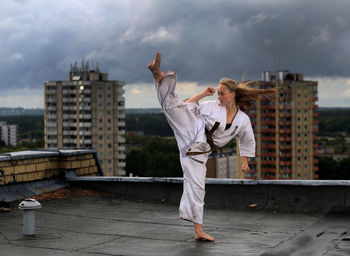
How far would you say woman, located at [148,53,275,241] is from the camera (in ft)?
21.7

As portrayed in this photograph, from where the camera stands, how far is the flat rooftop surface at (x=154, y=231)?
19.9 feet

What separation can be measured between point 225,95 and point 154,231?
75.7 inches

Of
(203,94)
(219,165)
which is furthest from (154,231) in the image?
(219,165)

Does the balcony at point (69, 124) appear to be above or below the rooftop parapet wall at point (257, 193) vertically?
above

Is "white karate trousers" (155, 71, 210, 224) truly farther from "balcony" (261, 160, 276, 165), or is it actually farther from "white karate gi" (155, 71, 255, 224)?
"balcony" (261, 160, 276, 165)

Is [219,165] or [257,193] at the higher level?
[257,193]

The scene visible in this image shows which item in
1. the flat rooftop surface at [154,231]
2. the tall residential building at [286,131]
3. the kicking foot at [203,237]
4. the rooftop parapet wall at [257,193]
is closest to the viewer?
the flat rooftop surface at [154,231]

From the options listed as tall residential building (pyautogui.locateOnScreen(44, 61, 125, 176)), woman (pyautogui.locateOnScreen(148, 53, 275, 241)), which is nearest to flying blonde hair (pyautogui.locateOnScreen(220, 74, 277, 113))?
woman (pyautogui.locateOnScreen(148, 53, 275, 241))

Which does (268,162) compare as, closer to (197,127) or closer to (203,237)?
(197,127)

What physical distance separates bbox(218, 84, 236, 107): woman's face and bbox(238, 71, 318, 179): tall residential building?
434 ft

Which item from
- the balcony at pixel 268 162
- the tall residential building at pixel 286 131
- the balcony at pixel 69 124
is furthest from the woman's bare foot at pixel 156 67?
the balcony at pixel 69 124

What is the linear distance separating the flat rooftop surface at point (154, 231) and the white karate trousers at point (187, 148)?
Result: 37cm

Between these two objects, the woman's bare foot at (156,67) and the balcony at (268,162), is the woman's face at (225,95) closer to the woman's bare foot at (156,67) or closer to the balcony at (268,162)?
the woman's bare foot at (156,67)

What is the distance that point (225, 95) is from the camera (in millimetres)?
6961
